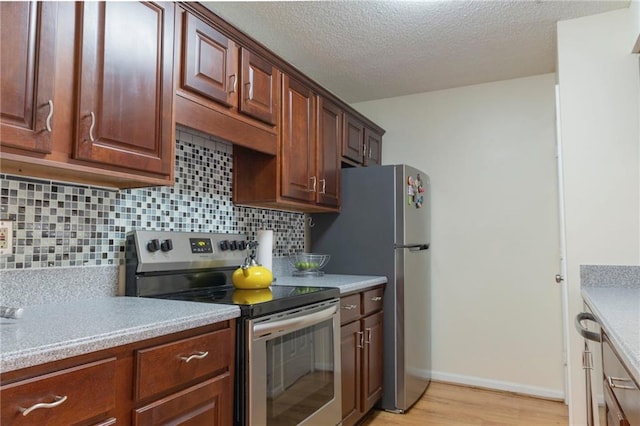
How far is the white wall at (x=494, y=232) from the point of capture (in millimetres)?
3133

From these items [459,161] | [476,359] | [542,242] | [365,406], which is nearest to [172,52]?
[365,406]

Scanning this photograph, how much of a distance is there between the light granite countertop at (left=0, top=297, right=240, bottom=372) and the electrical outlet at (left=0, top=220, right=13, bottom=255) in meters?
0.21

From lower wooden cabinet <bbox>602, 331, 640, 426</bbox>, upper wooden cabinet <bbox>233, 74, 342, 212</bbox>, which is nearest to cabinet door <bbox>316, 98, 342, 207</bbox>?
upper wooden cabinet <bbox>233, 74, 342, 212</bbox>

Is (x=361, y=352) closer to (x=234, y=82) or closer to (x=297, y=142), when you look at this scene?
(x=297, y=142)

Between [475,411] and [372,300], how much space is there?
1.00 meters

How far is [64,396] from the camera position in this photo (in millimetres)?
1020

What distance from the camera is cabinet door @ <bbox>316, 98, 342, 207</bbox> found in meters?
2.79

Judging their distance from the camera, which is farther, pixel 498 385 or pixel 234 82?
pixel 498 385

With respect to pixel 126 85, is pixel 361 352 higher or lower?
lower

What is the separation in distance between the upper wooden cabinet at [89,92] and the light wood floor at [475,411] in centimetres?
206

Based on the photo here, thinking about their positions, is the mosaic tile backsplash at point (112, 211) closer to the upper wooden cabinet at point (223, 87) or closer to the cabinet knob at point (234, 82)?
the upper wooden cabinet at point (223, 87)

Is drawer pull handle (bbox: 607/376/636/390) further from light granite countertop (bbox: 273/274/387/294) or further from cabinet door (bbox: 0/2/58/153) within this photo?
cabinet door (bbox: 0/2/58/153)

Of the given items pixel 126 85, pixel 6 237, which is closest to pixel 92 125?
pixel 126 85

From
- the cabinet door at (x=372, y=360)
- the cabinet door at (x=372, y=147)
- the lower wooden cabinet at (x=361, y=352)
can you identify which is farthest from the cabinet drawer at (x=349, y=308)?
the cabinet door at (x=372, y=147)
